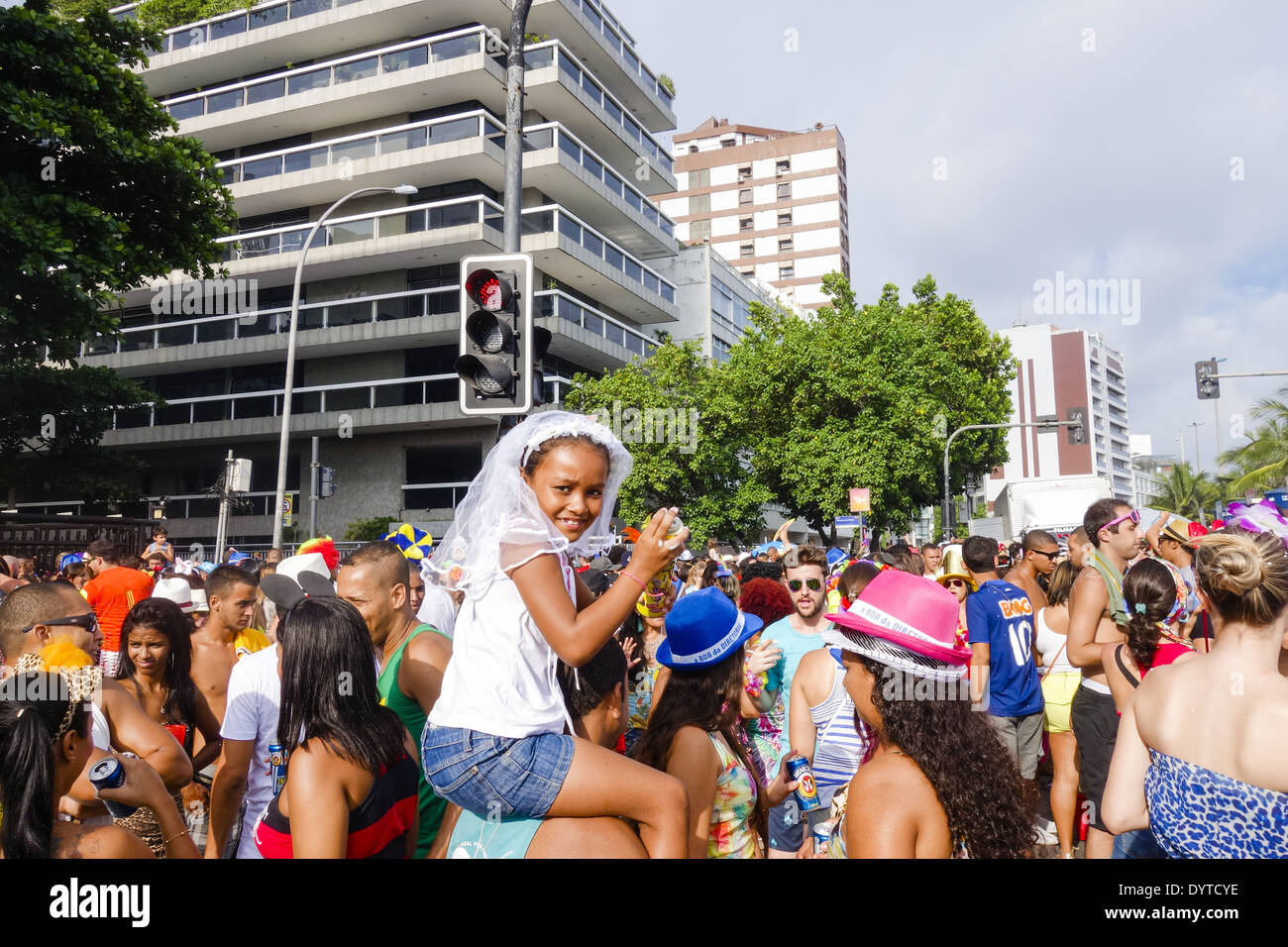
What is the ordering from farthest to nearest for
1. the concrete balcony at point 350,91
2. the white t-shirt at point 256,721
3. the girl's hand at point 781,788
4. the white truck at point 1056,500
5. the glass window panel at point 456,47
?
the white truck at point 1056,500
the concrete balcony at point 350,91
the glass window panel at point 456,47
the white t-shirt at point 256,721
the girl's hand at point 781,788

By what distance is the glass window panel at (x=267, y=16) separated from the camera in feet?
102

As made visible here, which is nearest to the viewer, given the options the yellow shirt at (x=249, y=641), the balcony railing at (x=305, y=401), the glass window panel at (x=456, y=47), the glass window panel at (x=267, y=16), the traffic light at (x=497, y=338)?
the yellow shirt at (x=249, y=641)

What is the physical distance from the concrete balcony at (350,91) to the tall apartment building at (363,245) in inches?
3.2

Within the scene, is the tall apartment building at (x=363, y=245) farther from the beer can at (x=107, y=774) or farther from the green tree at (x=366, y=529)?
the beer can at (x=107, y=774)

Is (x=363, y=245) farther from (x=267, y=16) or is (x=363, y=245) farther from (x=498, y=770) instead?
(x=498, y=770)

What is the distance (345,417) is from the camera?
28.3 metres

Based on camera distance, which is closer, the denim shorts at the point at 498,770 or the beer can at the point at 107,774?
the denim shorts at the point at 498,770

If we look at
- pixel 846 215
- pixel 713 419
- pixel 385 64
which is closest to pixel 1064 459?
pixel 846 215

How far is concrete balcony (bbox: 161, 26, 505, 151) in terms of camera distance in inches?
1107

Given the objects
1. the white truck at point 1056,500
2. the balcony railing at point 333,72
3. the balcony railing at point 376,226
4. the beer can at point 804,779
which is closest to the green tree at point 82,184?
the balcony railing at point 376,226

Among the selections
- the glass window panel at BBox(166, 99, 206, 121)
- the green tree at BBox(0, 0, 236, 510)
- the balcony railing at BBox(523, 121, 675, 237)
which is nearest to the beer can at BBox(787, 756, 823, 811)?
the green tree at BBox(0, 0, 236, 510)

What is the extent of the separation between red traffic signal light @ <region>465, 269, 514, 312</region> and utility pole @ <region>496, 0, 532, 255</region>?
0.74m

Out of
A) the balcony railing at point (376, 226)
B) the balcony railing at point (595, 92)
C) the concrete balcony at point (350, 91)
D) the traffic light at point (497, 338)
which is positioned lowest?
the traffic light at point (497, 338)
